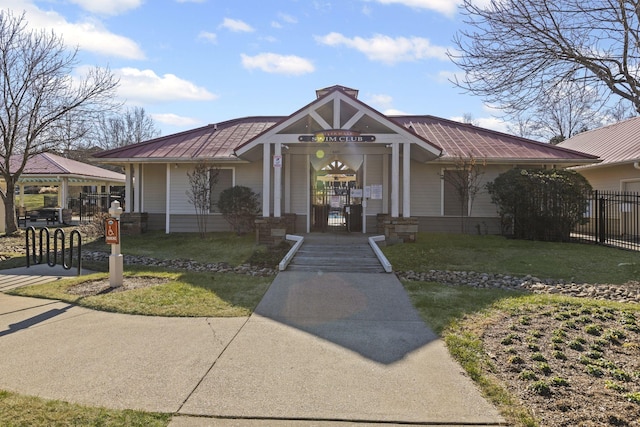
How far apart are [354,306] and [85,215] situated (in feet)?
90.3

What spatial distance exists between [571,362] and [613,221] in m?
14.8

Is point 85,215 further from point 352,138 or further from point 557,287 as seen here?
point 557,287

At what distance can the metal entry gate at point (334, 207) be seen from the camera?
592 inches

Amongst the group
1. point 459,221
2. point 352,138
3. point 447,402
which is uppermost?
point 352,138

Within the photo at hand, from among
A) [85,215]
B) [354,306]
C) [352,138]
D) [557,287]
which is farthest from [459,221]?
[85,215]

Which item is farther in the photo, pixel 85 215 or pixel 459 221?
pixel 85 215

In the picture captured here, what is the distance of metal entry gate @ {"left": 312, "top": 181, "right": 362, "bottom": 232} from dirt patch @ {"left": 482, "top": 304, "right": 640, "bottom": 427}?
884 centimetres

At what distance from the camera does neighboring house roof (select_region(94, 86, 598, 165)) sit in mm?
12266

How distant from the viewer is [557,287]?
8.35 meters

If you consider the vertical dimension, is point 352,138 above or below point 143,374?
above

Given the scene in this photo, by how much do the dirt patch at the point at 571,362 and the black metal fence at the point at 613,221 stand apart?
8.42 meters

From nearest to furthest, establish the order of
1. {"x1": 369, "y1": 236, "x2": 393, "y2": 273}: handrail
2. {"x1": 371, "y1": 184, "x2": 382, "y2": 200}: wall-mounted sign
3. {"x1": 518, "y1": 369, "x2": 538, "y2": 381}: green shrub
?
{"x1": 518, "y1": 369, "x2": 538, "y2": 381}: green shrub → {"x1": 369, "y1": 236, "x2": 393, "y2": 273}: handrail → {"x1": 371, "y1": 184, "x2": 382, "y2": 200}: wall-mounted sign

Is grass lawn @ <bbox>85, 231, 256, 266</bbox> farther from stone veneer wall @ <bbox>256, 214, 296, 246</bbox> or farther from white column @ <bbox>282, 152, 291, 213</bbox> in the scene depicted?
white column @ <bbox>282, 152, 291, 213</bbox>

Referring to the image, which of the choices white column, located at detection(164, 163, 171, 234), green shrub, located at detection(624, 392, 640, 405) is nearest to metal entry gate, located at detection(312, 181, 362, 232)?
white column, located at detection(164, 163, 171, 234)
